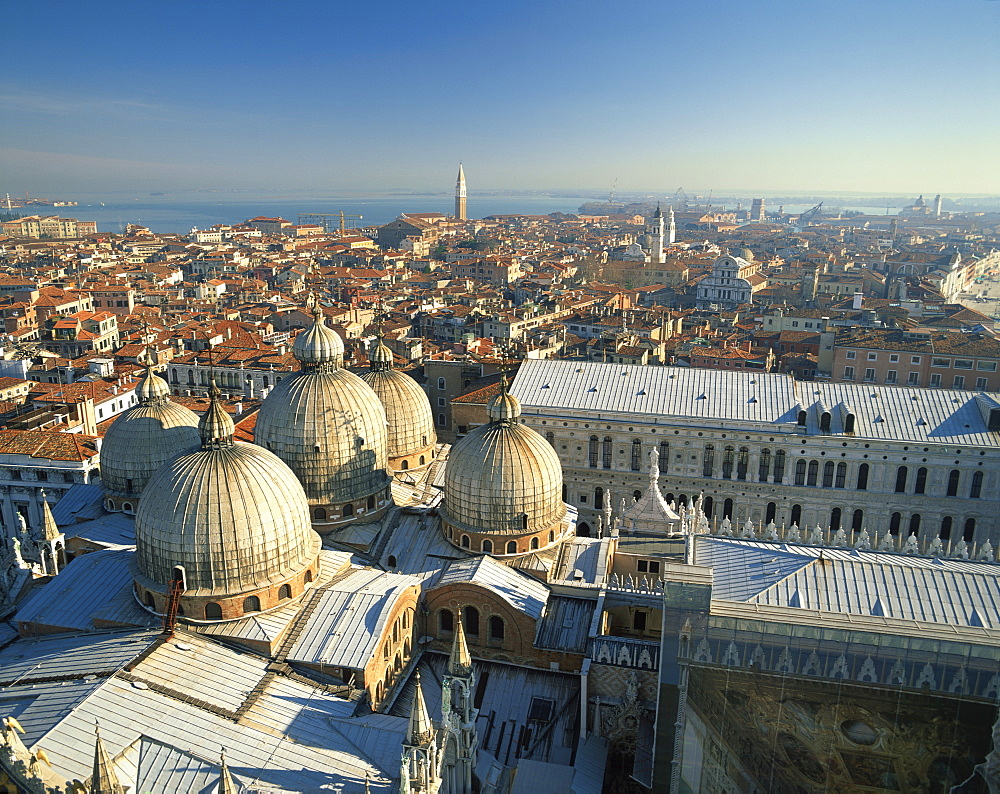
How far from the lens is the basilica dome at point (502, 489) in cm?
2320

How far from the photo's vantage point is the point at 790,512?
1241 inches

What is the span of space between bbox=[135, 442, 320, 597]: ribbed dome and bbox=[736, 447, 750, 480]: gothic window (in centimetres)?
1910

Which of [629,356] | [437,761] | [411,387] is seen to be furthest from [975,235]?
[437,761]

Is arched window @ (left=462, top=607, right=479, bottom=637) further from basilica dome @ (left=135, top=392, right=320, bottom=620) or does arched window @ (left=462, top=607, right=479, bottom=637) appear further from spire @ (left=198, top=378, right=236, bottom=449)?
spire @ (left=198, top=378, right=236, bottom=449)

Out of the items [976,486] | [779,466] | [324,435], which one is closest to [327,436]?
[324,435]

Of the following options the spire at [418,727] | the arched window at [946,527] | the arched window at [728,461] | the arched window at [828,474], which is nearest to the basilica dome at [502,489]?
the spire at [418,727]

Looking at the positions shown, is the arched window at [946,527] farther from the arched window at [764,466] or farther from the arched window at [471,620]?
the arched window at [471,620]

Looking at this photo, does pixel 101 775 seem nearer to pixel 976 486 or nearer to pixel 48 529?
pixel 48 529

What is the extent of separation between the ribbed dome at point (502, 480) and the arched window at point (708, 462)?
10.2 metres

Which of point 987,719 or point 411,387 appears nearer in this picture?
point 987,719

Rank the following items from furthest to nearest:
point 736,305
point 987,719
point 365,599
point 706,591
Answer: point 736,305, point 365,599, point 706,591, point 987,719

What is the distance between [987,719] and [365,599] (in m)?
13.9

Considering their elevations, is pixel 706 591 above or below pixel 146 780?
above

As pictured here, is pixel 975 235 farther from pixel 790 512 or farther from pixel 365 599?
pixel 365 599
